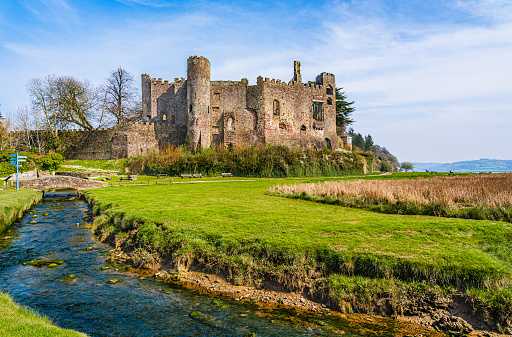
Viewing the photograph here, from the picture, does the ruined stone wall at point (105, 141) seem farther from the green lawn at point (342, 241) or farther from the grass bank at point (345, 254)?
the grass bank at point (345, 254)

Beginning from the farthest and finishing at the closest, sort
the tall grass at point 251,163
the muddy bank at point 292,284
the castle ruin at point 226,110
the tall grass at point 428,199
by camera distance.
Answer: the castle ruin at point 226,110
the tall grass at point 251,163
the tall grass at point 428,199
the muddy bank at point 292,284

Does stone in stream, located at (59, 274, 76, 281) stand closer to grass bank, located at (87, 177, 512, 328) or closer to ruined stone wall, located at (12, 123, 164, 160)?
grass bank, located at (87, 177, 512, 328)

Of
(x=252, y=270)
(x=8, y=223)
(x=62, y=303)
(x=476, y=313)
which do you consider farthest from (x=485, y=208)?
(x=8, y=223)

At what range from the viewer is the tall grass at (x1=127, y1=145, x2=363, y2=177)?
34.2m

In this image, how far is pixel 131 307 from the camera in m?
6.79

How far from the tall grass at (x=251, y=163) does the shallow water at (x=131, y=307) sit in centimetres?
2504

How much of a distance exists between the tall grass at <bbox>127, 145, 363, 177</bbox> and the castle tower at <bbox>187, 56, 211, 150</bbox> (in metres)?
3.03

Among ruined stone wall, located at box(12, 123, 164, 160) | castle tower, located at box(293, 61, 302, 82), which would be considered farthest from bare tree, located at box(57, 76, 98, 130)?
castle tower, located at box(293, 61, 302, 82)

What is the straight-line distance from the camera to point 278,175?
34.1m

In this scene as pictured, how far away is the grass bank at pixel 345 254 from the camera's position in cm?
636

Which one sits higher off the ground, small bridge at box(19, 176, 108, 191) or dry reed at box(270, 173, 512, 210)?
small bridge at box(19, 176, 108, 191)

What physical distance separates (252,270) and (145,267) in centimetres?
337

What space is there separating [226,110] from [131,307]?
127ft

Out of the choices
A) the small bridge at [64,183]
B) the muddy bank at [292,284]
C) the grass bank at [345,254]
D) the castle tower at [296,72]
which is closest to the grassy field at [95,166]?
the small bridge at [64,183]
